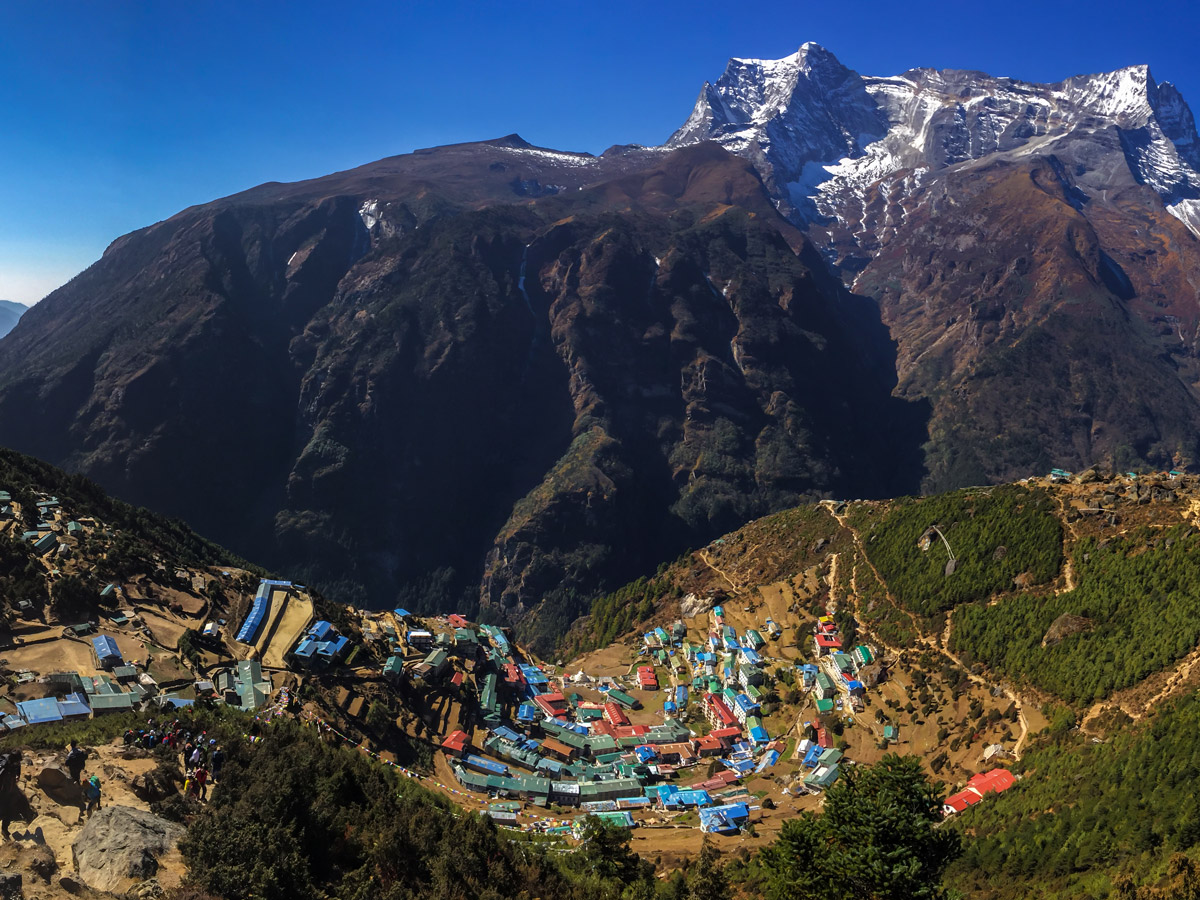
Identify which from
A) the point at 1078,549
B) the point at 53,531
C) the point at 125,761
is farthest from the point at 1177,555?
the point at 53,531

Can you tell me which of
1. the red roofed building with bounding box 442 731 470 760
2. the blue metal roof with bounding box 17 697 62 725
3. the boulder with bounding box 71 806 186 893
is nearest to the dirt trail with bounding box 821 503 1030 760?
the red roofed building with bounding box 442 731 470 760

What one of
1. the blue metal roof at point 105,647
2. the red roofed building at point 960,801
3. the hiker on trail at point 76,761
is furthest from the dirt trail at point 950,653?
the blue metal roof at point 105,647

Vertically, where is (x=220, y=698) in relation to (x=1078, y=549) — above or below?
below

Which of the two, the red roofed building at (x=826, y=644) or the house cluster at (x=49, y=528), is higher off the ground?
the house cluster at (x=49, y=528)

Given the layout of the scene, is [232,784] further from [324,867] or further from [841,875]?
[841,875]

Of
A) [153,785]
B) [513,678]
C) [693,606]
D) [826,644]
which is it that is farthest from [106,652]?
[693,606]

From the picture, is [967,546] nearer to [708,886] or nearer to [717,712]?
[717,712]

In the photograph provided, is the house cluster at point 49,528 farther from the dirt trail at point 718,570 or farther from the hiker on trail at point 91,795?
the dirt trail at point 718,570
